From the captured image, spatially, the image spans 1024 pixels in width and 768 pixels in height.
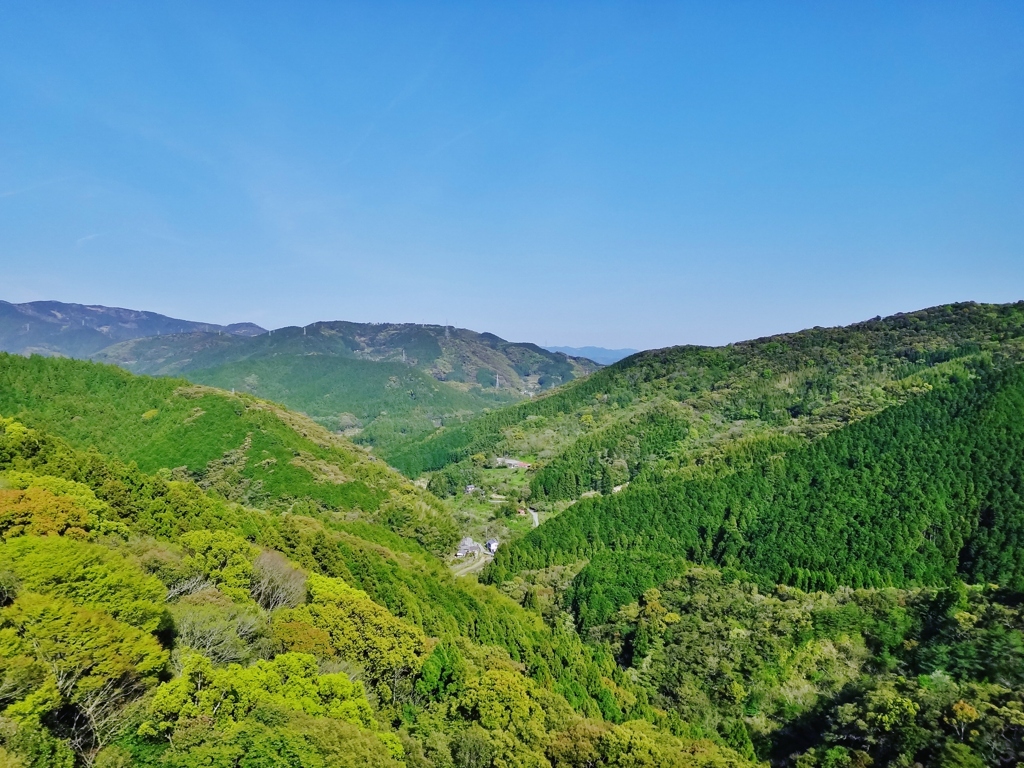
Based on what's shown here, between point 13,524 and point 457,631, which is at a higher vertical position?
point 13,524

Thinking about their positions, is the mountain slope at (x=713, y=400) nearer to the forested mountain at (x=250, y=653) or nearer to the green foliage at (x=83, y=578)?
the forested mountain at (x=250, y=653)

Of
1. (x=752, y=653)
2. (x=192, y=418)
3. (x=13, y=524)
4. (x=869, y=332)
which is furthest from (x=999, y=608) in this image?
(x=869, y=332)

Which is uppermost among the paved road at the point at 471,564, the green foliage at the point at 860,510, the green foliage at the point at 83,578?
the green foliage at the point at 83,578

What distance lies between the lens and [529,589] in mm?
63219

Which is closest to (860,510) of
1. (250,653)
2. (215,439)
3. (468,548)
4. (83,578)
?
(468,548)

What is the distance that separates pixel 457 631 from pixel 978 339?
132797 mm

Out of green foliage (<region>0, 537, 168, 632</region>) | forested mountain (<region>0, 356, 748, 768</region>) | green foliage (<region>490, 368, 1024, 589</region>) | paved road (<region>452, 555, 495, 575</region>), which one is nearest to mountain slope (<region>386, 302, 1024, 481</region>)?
green foliage (<region>490, 368, 1024, 589</region>)

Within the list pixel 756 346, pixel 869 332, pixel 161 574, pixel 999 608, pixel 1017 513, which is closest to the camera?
pixel 161 574

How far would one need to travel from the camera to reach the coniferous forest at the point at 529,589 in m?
18.1

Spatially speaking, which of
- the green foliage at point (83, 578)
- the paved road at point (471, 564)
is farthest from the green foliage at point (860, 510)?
the green foliage at point (83, 578)

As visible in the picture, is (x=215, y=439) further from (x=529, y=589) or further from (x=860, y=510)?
(x=860, y=510)

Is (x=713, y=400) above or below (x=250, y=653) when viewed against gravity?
above

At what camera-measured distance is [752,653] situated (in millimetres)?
44219

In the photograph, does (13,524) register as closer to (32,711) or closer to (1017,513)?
(32,711)
